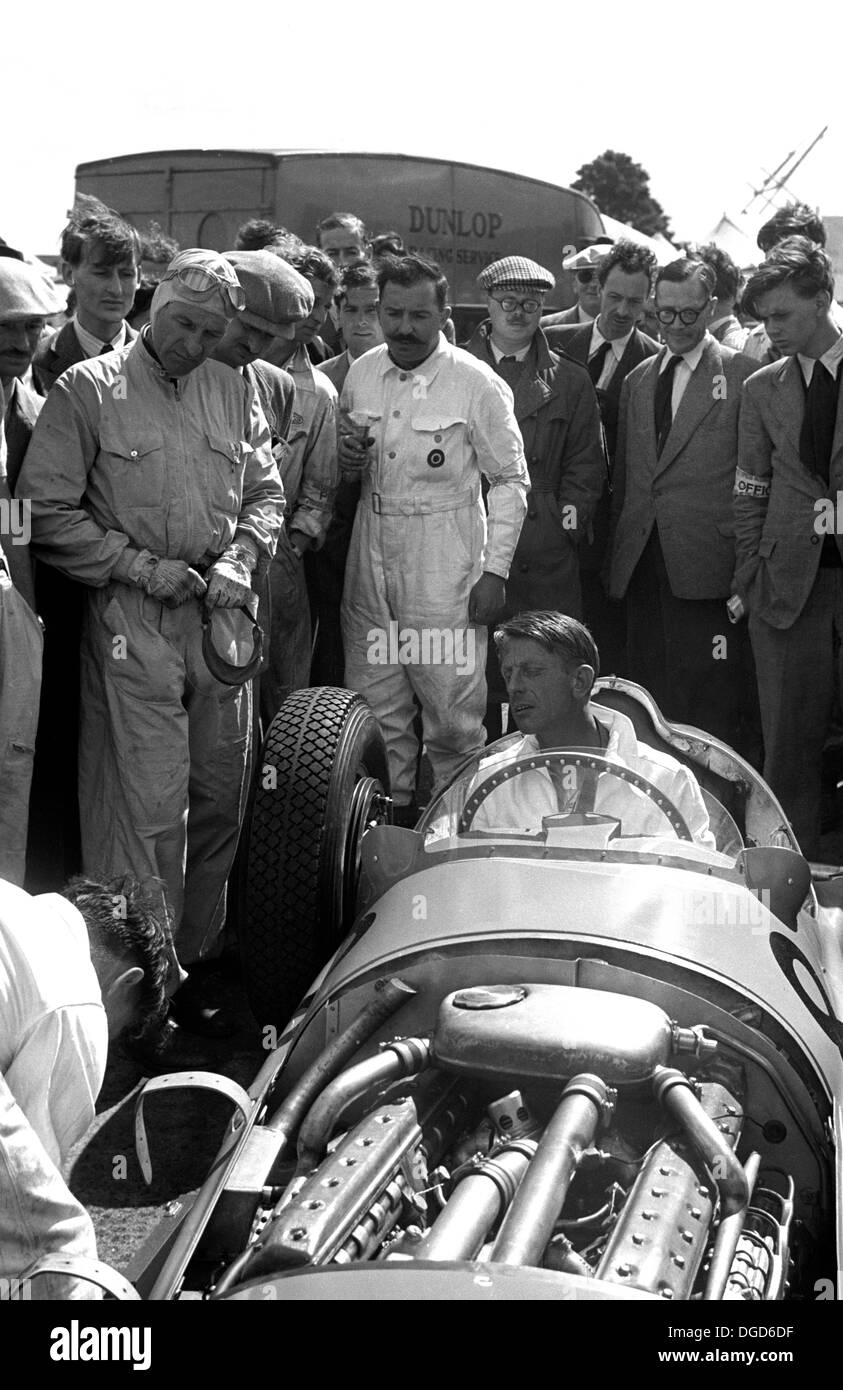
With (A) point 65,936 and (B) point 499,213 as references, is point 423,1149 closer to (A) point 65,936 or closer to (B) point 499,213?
(A) point 65,936

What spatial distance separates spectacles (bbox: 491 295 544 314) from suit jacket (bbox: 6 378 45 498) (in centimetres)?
259

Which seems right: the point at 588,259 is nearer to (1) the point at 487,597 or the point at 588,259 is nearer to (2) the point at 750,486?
(2) the point at 750,486

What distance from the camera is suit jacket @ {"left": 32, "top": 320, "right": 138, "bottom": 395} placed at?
234 inches

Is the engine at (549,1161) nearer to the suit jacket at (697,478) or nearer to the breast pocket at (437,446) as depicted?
the breast pocket at (437,446)

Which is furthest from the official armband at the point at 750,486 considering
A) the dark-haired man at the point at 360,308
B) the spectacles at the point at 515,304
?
the dark-haired man at the point at 360,308

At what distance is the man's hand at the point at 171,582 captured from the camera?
4949 millimetres

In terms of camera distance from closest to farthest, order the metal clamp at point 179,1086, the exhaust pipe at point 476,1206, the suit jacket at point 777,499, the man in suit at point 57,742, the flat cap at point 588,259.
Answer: the exhaust pipe at point 476,1206 → the metal clamp at point 179,1086 → the man in suit at point 57,742 → the suit jacket at point 777,499 → the flat cap at point 588,259

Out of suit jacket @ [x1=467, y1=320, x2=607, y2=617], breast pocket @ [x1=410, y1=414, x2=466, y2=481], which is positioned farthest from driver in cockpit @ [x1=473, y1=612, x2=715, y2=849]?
suit jacket @ [x1=467, y1=320, x2=607, y2=617]

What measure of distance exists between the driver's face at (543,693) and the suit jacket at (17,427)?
1754 millimetres

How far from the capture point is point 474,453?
6.34 meters

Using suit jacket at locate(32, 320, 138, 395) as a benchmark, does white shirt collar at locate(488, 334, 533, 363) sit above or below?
above

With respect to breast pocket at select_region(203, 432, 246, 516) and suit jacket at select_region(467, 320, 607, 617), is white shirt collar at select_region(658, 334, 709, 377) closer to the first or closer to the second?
suit jacket at select_region(467, 320, 607, 617)

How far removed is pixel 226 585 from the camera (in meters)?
5.07
